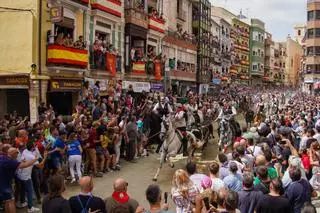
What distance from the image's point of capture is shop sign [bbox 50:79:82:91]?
20422 mm

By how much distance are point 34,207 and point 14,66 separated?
10.8 meters

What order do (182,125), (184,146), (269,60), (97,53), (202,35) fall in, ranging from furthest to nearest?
1. (269,60)
2. (202,35)
3. (97,53)
4. (184,146)
5. (182,125)

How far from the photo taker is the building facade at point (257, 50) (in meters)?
83.8

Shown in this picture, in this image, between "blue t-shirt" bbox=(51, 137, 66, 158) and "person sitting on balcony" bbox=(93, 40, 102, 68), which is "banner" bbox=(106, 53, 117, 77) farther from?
"blue t-shirt" bbox=(51, 137, 66, 158)

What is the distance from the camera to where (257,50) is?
3374 inches

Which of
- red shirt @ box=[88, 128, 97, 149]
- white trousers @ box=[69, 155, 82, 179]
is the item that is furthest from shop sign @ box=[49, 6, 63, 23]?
white trousers @ box=[69, 155, 82, 179]

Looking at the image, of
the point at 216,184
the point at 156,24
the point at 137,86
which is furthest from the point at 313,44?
the point at 216,184

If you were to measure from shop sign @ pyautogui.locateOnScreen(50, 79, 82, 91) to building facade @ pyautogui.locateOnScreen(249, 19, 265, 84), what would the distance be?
64.1 metres

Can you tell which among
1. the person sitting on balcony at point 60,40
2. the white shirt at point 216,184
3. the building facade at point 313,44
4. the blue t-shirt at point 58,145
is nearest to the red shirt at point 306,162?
the white shirt at point 216,184

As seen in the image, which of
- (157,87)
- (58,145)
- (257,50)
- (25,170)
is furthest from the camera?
(257,50)

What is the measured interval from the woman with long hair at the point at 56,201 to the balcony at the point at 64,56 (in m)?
14.1

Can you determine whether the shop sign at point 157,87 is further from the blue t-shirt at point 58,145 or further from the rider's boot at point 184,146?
the blue t-shirt at point 58,145

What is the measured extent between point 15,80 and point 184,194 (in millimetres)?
14796

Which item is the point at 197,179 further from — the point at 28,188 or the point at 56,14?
the point at 56,14
